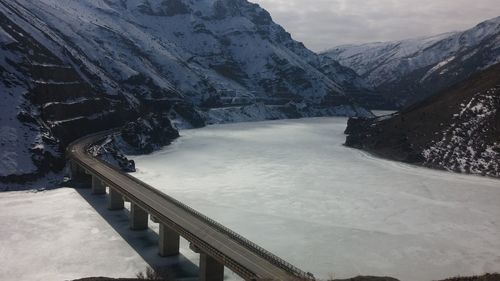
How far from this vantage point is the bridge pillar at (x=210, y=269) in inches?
1896

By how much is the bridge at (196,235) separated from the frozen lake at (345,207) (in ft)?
28.7

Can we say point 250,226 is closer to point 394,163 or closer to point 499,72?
point 394,163

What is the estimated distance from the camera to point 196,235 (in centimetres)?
5094

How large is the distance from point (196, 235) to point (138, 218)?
19.0 metres

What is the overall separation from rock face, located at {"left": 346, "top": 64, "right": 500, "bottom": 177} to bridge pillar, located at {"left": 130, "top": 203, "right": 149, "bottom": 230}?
270 feet

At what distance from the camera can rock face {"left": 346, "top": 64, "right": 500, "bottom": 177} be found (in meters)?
122

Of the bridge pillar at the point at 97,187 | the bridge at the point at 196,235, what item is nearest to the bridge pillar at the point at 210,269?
the bridge at the point at 196,235

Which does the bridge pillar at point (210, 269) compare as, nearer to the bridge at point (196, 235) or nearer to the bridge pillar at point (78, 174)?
the bridge at point (196, 235)

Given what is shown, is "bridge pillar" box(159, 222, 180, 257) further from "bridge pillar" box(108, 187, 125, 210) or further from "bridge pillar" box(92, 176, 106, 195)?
"bridge pillar" box(92, 176, 106, 195)

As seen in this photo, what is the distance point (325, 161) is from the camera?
131 metres

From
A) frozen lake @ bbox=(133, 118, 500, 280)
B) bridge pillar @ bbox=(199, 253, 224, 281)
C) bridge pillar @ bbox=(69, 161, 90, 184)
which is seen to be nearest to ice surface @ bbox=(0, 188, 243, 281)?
bridge pillar @ bbox=(199, 253, 224, 281)

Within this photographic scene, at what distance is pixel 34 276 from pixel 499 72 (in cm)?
14086

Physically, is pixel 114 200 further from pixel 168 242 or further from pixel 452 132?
pixel 452 132

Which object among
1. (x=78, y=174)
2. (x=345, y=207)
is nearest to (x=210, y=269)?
(x=345, y=207)
